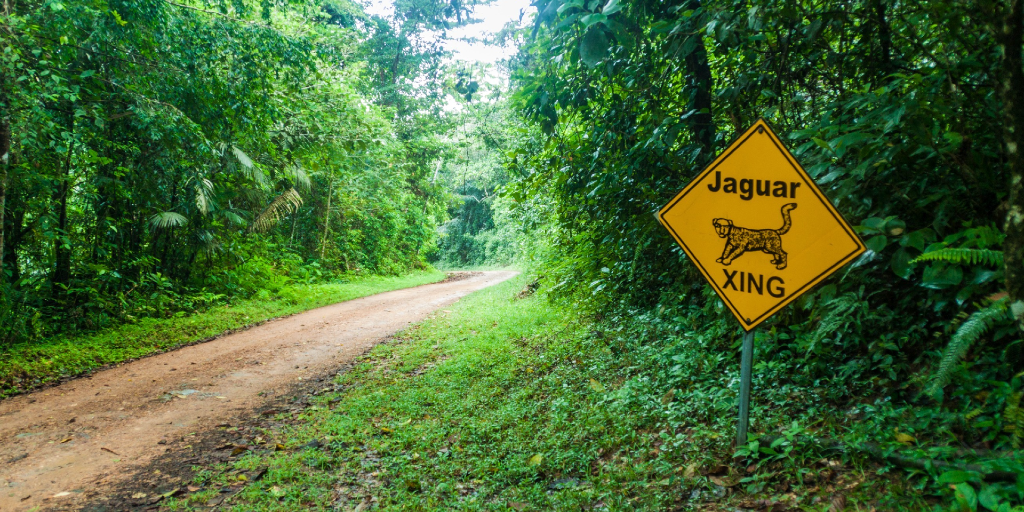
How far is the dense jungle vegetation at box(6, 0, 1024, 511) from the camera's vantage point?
2.90 m

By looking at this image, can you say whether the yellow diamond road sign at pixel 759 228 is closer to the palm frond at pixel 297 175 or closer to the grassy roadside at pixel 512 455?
the grassy roadside at pixel 512 455

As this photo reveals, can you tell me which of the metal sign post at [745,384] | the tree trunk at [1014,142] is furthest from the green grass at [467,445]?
the tree trunk at [1014,142]

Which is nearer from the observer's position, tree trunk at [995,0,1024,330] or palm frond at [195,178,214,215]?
tree trunk at [995,0,1024,330]

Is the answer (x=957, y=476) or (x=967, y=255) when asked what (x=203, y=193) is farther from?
(x=957, y=476)

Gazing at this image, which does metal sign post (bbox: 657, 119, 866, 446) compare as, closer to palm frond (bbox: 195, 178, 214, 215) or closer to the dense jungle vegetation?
the dense jungle vegetation

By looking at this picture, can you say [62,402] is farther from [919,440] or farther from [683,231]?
[919,440]

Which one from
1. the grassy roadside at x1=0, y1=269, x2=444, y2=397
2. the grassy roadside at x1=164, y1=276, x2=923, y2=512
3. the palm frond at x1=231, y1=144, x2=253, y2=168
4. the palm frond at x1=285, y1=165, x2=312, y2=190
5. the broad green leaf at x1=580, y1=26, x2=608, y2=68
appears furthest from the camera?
the palm frond at x1=285, y1=165, x2=312, y2=190

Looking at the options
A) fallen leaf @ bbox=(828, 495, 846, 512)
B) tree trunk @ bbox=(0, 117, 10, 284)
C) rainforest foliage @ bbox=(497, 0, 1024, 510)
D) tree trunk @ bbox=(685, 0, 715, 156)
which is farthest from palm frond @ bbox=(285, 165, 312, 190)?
fallen leaf @ bbox=(828, 495, 846, 512)

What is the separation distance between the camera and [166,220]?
1084 cm

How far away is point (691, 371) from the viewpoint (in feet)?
15.4

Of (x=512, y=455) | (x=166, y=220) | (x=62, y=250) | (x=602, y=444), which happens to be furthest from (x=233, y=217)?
(x=602, y=444)

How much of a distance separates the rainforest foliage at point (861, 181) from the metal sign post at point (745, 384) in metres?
0.11

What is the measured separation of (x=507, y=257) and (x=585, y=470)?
3777 cm

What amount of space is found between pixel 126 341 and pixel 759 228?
992 cm
